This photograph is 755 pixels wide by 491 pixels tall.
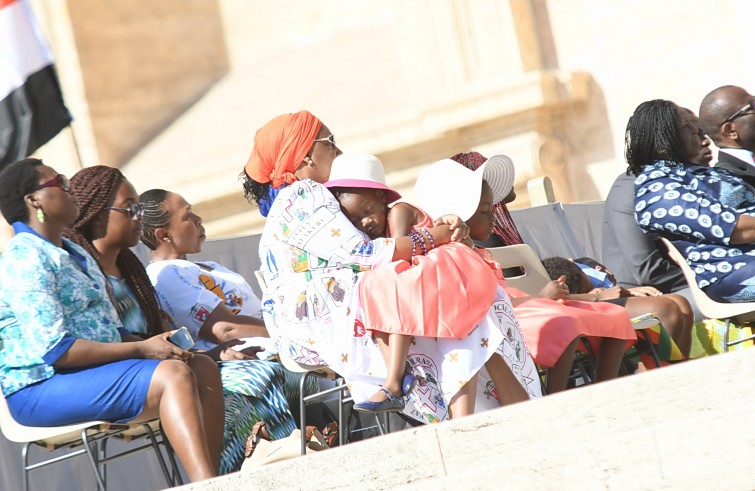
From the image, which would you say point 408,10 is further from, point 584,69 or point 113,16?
point 113,16

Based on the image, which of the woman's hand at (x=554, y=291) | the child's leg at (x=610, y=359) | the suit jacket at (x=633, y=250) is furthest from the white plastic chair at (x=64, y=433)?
the suit jacket at (x=633, y=250)

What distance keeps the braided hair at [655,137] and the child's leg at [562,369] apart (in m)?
1.23

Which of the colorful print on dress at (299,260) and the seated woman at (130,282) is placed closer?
the colorful print on dress at (299,260)

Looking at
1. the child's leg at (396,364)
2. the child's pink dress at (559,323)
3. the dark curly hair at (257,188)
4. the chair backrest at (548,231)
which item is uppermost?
the dark curly hair at (257,188)

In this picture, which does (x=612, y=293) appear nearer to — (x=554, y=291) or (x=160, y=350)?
(x=554, y=291)

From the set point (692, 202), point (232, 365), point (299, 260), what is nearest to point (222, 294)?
point (232, 365)

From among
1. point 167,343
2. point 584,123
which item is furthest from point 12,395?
point 584,123

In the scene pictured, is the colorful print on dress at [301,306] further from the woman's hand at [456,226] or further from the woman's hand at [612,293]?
the woman's hand at [612,293]

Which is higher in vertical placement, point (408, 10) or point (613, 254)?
point (408, 10)

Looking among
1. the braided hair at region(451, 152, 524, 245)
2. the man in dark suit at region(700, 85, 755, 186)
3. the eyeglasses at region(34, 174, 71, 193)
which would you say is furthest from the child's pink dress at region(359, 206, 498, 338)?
the man in dark suit at region(700, 85, 755, 186)

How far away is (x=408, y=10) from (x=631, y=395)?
8.10 m

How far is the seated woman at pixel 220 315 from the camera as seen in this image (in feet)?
15.4

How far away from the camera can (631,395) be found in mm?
2764

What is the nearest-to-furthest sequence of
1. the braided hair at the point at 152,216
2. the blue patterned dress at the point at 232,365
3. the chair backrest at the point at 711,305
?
the blue patterned dress at the point at 232,365 → the chair backrest at the point at 711,305 → the braided hair at the point at 152,216
